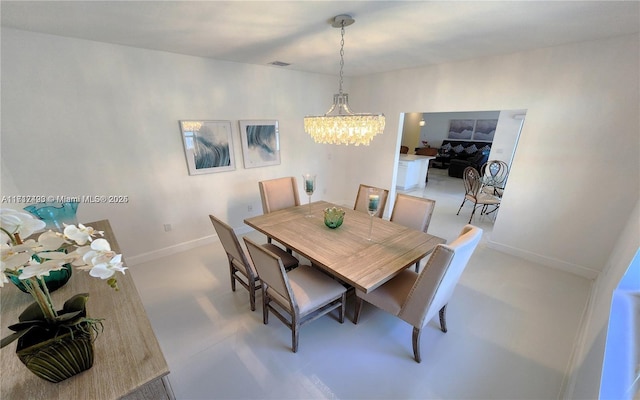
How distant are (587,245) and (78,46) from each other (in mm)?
5413

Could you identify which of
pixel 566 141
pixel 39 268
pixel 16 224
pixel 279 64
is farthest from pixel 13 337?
pixel 566 141

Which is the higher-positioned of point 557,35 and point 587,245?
point 557,35

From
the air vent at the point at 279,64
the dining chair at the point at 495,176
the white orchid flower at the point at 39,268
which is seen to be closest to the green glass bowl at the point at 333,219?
the white orchid flower at the point at 39,268

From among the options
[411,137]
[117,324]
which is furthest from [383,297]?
[411,137]

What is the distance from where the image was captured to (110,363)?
857mm

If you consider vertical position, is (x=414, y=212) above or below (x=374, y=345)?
above

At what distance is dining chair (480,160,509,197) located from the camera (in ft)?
15.1

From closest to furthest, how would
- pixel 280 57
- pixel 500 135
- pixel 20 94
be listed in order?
pixel 20 94 → pixel 280 57 → pixel 500 135

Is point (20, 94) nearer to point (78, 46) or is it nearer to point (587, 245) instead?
point (78, 46)

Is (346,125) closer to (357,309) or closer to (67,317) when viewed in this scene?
(357,309)

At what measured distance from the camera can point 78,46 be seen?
2197mm

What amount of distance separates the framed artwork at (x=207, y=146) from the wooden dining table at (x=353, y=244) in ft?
4.02

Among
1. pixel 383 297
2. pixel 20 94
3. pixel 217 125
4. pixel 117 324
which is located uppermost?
pixel 20 94

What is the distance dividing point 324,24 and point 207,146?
2.05m
